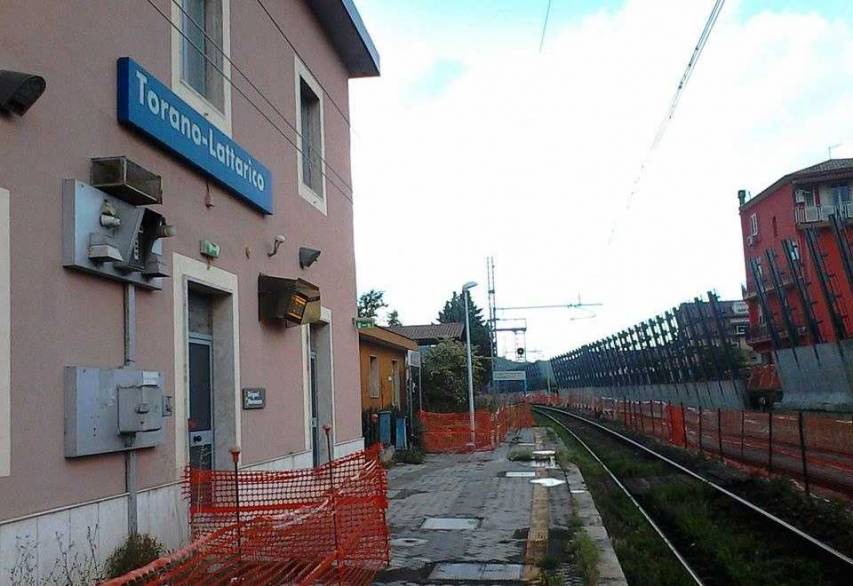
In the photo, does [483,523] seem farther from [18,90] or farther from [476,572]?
[18,90]

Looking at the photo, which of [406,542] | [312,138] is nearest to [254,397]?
[406,542]

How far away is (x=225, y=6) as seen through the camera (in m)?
9.22

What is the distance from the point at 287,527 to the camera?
20.6ft

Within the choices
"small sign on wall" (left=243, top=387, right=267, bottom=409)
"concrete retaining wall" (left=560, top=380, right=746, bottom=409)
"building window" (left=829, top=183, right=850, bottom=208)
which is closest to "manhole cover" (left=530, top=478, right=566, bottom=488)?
"small sign on wall" (left=243, top=387, right=267, bottom=409)

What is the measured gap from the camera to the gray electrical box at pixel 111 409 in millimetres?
5773

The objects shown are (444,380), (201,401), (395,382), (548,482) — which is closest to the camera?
(201,401)

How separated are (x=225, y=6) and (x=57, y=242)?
14.7 feet

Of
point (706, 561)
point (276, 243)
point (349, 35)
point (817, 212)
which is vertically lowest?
point (706, 561)

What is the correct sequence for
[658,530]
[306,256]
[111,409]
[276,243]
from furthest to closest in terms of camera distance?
[306,256] < [658,530] < [276,243] < [111,409]

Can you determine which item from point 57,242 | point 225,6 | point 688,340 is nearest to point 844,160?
point 688,340

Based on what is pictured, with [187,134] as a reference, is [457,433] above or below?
below

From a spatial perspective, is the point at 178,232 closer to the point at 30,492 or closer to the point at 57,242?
the point at 57,242

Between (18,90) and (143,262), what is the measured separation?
192 centimetres

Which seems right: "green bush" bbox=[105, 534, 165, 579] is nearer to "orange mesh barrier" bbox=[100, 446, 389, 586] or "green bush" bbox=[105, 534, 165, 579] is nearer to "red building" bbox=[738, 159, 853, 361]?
"orange mesh barrier" bbox=[100, 446, 389, 586]
